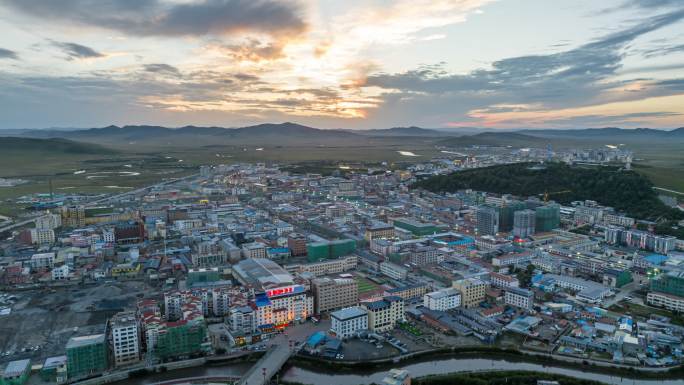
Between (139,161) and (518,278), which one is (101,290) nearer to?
(518,278)

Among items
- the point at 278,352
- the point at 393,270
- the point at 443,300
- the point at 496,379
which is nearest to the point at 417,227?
the point at 393,270

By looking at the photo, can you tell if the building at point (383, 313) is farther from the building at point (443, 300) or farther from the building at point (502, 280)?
the building at point (502, 280)

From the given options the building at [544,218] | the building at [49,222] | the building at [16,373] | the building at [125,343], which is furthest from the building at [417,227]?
the building at [49,222]

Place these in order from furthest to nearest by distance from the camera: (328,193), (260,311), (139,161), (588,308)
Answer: (139,161) < (328,193) < (588,308) < (260,311)

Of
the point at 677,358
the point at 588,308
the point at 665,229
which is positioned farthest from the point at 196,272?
the point at 665,229

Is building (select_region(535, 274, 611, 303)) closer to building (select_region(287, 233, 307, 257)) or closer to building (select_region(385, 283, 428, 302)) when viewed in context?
building (select_region(385, 283, 428, 302))
